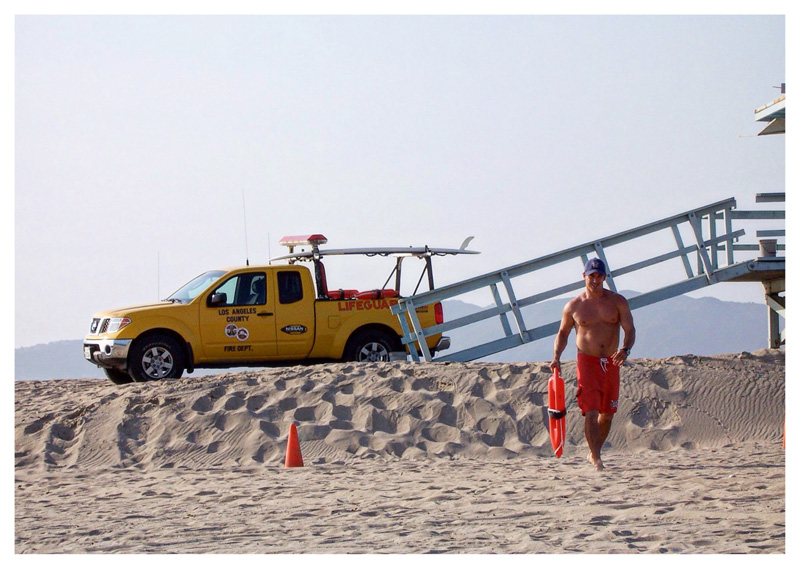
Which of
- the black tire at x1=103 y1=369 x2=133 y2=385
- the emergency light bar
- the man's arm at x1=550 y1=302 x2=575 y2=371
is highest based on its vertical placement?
the emergency light bar

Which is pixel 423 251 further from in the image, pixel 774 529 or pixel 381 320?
pixel 774 529

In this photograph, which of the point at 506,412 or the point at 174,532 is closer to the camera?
the point at 174,532

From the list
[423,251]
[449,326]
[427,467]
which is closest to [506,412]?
[427,467]

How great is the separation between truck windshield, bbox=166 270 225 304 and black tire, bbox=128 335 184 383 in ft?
2.16

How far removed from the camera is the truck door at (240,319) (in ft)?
45.8

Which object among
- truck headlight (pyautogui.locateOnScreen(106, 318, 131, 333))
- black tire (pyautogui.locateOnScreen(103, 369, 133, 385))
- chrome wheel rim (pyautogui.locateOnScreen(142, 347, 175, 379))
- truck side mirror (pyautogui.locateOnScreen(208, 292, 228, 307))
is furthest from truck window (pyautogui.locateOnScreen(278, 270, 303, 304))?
black tire (pyautogui.locateOnScreen(103, 369, 133, 385))

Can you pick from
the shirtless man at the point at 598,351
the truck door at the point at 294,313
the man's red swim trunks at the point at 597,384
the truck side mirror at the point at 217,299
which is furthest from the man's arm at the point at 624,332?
the truck side mirror at the point at 217,299

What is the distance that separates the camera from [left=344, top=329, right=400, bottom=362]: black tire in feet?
47.8

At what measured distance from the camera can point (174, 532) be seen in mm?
6715

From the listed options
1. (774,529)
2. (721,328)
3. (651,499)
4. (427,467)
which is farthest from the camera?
(721,328)

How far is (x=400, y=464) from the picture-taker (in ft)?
Result: 32.1

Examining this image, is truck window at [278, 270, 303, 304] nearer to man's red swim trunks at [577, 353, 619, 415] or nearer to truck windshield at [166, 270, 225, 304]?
truck windshield at [166, 270, 225, 304]

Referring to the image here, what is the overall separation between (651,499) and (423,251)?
851 centimetres

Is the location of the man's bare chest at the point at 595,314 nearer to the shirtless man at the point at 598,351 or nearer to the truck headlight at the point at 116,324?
the shirtless man at the point at 598,351
